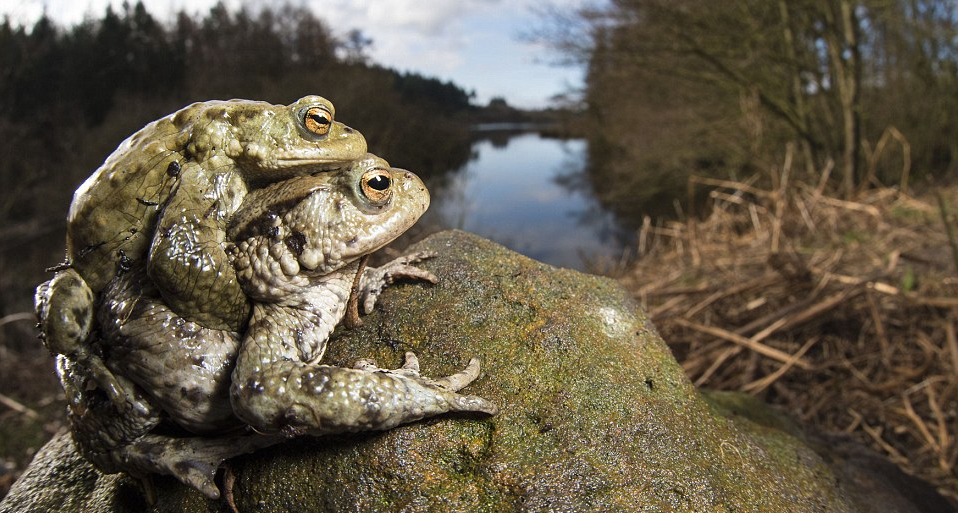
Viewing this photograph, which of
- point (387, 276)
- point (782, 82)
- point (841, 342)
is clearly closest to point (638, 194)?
point (782, 82)

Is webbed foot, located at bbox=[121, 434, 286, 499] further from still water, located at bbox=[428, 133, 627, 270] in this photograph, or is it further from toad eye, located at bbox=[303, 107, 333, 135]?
still water, located at bbox=[428, 133, 627, 270]

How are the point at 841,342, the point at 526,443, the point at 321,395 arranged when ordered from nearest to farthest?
the point at 321,395 < the point at 526,443 < the point at 841,342

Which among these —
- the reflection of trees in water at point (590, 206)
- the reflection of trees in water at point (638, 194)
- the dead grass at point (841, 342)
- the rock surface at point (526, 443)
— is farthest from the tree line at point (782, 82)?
the rock surface at point (526, 443)

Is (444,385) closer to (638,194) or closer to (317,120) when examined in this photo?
(317,120)

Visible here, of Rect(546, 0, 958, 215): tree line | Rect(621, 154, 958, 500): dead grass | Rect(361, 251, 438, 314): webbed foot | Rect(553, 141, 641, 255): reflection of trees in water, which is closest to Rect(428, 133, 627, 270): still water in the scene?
Rect(553, 141, 641, 255): reflection of trees in water

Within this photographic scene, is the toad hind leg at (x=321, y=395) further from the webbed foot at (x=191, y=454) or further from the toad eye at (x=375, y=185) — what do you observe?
the toad eye at (x=375, y=185)

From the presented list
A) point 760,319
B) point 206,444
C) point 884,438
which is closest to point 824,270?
point 760,319

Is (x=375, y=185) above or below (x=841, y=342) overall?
above
